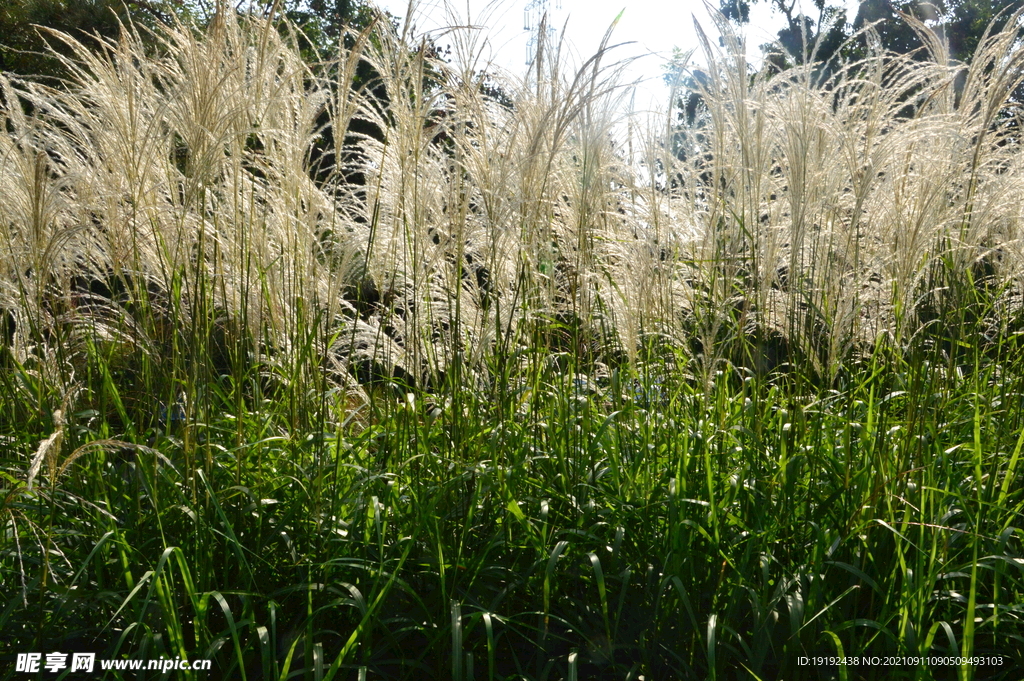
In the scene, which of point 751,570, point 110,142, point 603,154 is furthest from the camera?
point 603,154

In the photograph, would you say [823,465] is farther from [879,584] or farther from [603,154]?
[603,154]

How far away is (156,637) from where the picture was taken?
5.90 feet

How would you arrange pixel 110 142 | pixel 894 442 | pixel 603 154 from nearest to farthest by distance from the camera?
pixel 110 142, pixel 894 442, pixel 603 154

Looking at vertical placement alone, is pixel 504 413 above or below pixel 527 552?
above

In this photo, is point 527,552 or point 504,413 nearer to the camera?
point 527,552

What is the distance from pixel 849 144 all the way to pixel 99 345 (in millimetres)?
2918

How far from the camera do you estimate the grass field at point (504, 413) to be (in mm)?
1972

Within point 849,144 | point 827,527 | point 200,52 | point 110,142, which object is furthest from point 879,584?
point 110,142

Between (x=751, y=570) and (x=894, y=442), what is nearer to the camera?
(x=751, y=570)

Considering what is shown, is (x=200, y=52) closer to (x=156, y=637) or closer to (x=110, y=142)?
(x=110, y=142)

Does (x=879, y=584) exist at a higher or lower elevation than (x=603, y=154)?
lower

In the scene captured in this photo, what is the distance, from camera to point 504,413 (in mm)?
2615

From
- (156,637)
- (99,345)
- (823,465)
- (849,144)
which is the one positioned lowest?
(156,637)

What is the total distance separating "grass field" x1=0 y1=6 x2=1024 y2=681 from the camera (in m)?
1.97
